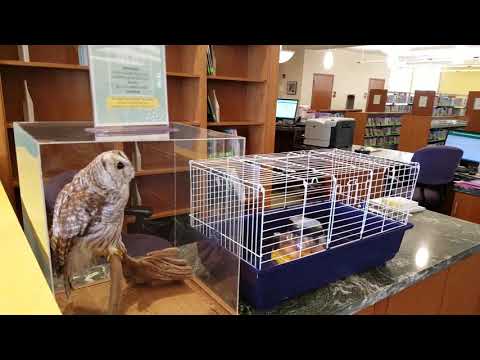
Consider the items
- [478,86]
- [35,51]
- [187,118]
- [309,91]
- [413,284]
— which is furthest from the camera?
[478,86]

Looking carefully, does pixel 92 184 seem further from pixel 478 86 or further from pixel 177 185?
pixel 478 86

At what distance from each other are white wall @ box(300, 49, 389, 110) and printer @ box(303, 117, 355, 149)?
5.08m

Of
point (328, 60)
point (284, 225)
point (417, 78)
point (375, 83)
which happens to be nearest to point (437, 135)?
point (328, 60)

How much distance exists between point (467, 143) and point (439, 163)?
0.53m

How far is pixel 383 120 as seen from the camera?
7.59 m

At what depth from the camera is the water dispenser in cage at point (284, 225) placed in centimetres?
87

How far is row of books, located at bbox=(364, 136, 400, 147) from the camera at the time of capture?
7562 mm

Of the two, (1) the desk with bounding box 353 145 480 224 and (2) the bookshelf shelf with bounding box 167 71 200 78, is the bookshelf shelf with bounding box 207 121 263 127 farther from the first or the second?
(1) the desk with bounding box 353 145 480 224

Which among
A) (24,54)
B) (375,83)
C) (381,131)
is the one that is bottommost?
(381,131)

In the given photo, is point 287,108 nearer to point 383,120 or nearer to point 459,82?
point 383,120

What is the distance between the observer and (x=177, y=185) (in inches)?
46.2

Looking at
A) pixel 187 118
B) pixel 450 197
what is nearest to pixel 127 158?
pixel 187 118

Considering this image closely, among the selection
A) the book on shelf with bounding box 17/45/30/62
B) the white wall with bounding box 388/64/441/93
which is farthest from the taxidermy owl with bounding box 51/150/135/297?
the white wall with bounding box 388/64/441/93

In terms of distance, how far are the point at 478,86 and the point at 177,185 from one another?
52.0 ft
